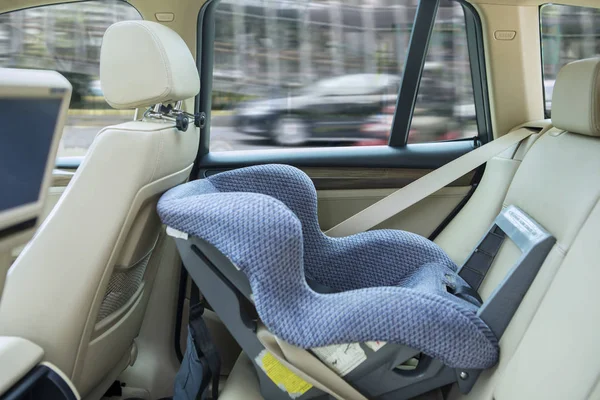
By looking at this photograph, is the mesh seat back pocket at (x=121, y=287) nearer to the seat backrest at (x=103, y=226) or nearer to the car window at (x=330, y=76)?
the seat backrest at (x=103, y=226)

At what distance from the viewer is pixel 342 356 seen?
4.29 ft

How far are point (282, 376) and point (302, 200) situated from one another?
564 millimetres

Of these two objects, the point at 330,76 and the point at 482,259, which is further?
Result: the point at 330,76

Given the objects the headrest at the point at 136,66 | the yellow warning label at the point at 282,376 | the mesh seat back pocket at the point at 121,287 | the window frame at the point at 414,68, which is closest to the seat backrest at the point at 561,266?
the yellow warning label at the point at 282,376

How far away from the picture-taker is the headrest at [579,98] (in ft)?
4.85

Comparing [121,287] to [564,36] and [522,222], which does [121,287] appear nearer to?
[522,222]

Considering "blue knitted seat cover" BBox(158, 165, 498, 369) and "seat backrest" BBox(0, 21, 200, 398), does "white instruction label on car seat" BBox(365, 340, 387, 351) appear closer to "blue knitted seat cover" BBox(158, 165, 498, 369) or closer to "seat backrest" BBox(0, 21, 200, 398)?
"blue knitted seat cover" BBox(158, 165, 498, 369)

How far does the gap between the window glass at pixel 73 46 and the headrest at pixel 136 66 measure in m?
0.73

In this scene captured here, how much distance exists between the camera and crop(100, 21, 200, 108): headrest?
1.50 m

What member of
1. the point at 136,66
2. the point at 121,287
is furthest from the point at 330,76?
the point at 121,287

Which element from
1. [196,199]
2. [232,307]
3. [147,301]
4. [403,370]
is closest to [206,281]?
[232,307]

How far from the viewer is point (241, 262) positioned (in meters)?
1.26

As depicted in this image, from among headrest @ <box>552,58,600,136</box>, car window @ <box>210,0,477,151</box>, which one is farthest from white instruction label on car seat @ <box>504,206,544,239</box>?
car window @ <box>210,0,477,151</box>

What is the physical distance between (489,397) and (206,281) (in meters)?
0.70
